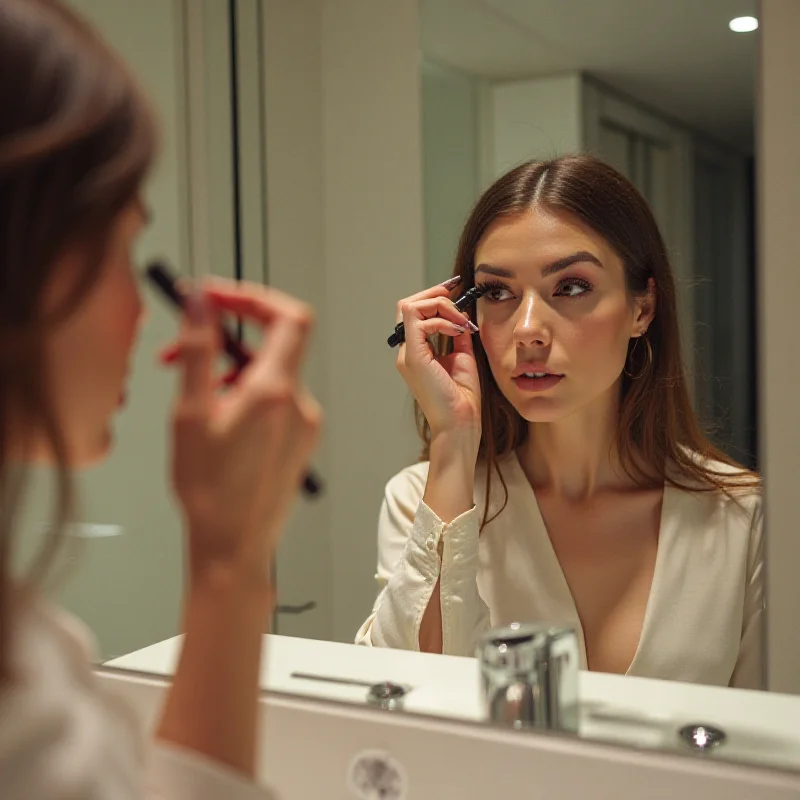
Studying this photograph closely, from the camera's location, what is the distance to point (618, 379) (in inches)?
31.5

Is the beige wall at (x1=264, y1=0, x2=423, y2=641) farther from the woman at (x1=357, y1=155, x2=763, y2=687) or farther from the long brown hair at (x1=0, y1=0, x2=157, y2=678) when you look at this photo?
the long brown hair at (x1=0, y1=0, x2=157, y2=678)

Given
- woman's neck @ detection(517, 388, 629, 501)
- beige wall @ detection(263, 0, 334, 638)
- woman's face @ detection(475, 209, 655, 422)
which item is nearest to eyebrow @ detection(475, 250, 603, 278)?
woman's face @ detection(475, 209, 655, 422)

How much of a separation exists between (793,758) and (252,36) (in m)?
0.79

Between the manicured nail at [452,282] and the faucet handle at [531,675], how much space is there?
0.96 ft

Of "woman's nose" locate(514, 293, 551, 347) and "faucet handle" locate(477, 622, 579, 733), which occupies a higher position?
"woman's nose" locate(514, 293, 551, 347)

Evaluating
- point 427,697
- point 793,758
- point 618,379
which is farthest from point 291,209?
point 793,758

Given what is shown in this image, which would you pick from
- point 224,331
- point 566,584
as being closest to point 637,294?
point 566,584

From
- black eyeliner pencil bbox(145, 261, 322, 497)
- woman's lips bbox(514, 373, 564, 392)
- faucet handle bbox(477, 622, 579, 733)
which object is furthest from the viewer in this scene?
woman's lips bbox(514, 373, 564, 392)

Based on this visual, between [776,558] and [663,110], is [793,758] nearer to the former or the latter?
[776,558]

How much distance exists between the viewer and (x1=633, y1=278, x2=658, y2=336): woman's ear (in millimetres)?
784

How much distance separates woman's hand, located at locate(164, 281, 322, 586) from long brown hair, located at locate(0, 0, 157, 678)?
0.06 m

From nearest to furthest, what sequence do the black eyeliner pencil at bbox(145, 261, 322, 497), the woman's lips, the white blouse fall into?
the white blouse, the black eyeliner pencil at bbox(145, 261, 322, 497), the woman's lips

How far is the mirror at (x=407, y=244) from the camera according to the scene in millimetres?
774

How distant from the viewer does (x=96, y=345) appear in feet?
1.65
